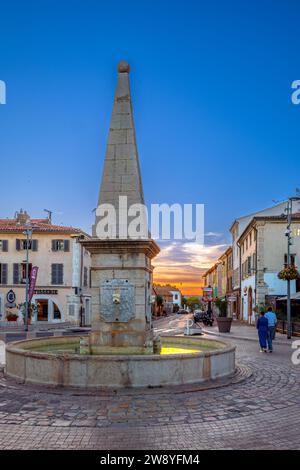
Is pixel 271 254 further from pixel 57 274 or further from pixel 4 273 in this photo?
pixel 4 273

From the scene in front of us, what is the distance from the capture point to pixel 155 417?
23.8 ft

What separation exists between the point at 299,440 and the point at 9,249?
41.0m

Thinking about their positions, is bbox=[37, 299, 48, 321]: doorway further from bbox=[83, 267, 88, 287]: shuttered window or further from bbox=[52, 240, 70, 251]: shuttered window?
bbox=[52, 240, 70, 251]: shuttered window

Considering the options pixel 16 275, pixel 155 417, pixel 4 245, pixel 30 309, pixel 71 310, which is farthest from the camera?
pixel 4 245

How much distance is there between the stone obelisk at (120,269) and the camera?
443 inches

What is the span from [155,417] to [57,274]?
3783 cm

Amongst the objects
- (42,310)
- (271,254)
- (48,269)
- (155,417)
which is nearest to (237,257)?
(271,254)

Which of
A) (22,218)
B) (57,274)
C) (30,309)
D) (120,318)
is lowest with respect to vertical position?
(30,309)

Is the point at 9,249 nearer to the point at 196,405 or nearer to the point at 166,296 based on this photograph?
the point at 196,405

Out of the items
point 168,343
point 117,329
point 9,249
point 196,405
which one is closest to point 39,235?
point 9,249

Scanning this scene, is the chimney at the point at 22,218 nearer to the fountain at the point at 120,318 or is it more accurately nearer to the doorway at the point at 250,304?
the doorway at the point at 250,304

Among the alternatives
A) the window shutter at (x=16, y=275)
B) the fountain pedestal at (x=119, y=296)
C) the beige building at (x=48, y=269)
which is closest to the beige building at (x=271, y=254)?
the beige building at (x=48, y=269)

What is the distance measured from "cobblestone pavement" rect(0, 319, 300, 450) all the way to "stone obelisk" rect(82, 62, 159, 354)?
7.53 feet
